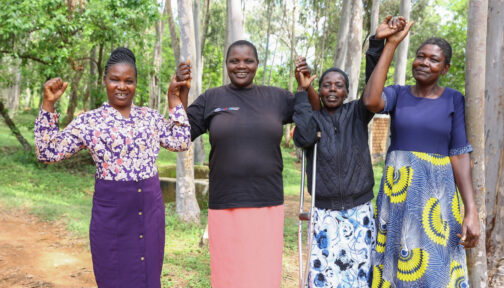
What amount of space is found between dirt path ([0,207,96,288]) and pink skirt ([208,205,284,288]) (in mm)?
2269

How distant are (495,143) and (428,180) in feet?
3.74

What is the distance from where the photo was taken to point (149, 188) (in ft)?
7.72

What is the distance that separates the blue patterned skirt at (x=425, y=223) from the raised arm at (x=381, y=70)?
36cm

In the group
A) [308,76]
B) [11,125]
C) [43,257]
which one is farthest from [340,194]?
[11,125]

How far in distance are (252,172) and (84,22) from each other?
716 cm

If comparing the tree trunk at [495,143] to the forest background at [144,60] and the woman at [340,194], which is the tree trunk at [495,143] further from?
the woman at [340,194]

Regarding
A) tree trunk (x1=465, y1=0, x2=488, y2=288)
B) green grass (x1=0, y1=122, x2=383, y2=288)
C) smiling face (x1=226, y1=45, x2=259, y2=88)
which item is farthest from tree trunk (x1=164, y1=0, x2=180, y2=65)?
tree trunk (x1=465, y1=0, x2=488, y2=288)

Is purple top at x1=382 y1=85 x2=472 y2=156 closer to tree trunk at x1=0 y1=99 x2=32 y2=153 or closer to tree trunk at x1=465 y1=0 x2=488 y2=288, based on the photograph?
tree trunk at x1=465 y1=0 x2=488 y2=288

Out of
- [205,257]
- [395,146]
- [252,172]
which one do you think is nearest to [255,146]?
[252,172]

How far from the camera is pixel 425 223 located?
236 centimetres

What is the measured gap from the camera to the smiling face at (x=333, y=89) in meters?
2.63

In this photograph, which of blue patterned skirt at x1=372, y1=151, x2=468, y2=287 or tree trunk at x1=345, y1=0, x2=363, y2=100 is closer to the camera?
blue patterned skirt at x1=372, y1=151, x2=468, y2=287

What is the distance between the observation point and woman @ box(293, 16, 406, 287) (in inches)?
99.5

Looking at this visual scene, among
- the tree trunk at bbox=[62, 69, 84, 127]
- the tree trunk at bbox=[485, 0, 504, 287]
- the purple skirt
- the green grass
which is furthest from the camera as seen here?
A: the tree trunk at bbox=[62, 69, 84, 127]
